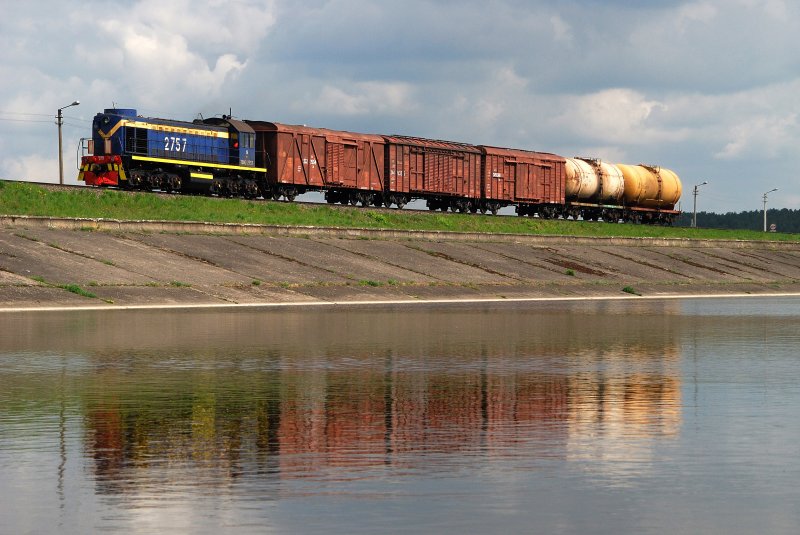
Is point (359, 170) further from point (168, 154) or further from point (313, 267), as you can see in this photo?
point (313, 267)

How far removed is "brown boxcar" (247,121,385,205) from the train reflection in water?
37.5m

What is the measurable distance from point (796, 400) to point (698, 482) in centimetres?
619

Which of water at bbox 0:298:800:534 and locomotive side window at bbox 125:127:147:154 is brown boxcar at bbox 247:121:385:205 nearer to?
locomotive side window at bbox 125:127:147:154

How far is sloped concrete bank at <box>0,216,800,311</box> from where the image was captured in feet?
134

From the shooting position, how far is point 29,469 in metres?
10.3

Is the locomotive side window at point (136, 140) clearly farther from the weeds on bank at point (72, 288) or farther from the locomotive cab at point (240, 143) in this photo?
the weeds on bank at point (72, 288)

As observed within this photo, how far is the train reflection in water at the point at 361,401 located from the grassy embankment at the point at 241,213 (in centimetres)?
2804

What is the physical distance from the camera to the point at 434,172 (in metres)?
73.8

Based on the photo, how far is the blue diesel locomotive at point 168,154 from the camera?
58250 millimetres

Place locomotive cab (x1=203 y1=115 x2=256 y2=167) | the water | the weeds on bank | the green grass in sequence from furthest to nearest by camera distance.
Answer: locomotive cab (x1=203 y1=115 x2=256 y2=167) < the green grass < the weeds on bank < the water

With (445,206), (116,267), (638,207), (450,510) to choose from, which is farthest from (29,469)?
(638,207)

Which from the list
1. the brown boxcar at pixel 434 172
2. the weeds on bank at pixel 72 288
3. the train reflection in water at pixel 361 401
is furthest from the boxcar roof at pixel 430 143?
A: the train reflection in water at pixel 361 401

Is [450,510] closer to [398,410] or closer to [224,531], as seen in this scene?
[224,531]

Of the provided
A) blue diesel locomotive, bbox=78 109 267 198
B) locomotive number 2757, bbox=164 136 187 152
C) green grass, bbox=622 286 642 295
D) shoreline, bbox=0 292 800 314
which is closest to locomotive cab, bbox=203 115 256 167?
blue diesel locomotive, bbox=78 109 267 198
